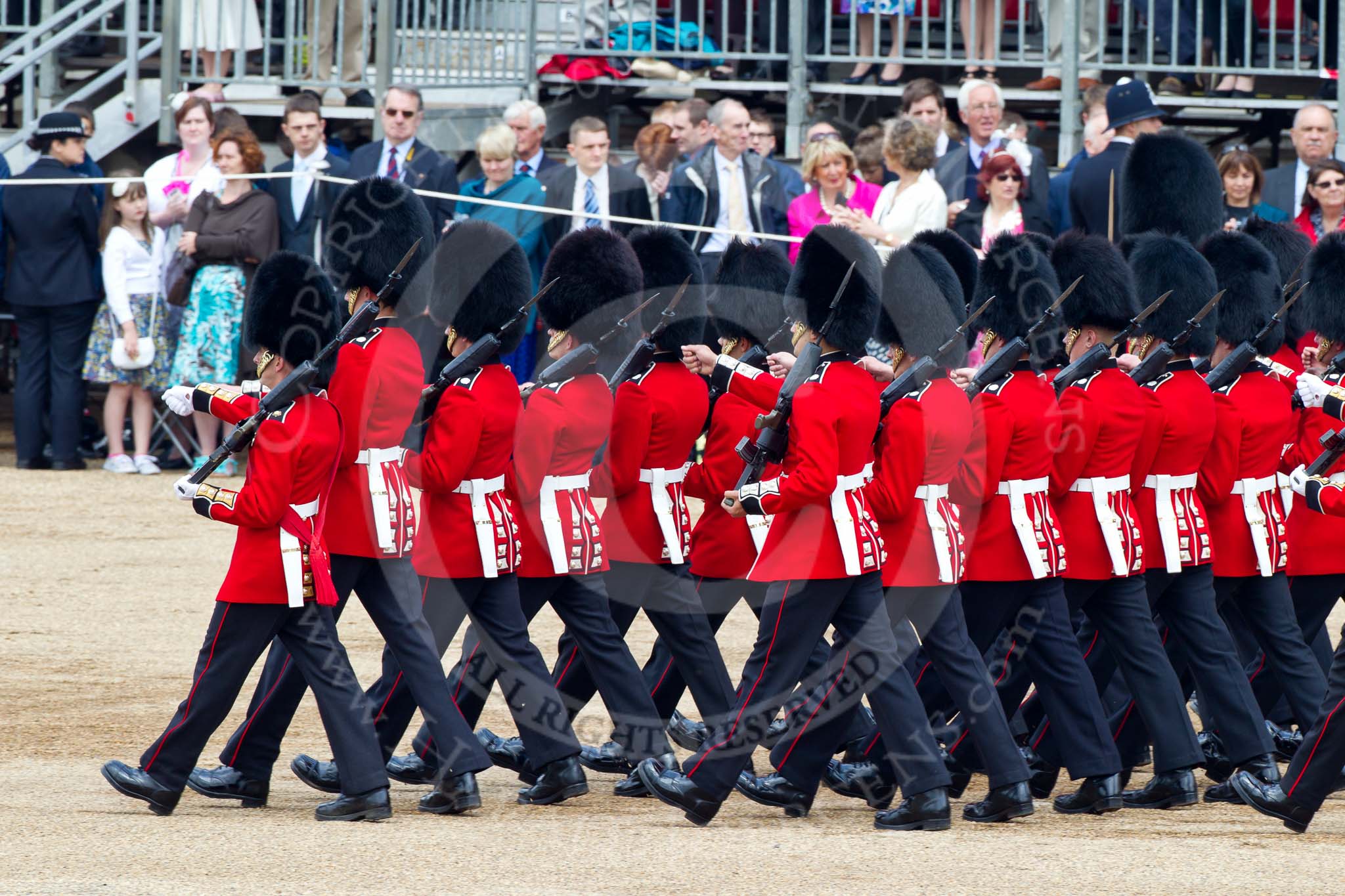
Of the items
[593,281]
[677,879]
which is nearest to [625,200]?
[593,281]

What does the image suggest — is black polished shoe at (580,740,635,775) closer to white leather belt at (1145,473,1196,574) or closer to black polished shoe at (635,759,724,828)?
black polished shoe at (635,759,724,828)

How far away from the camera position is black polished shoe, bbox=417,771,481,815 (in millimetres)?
4656

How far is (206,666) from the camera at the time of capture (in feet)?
14.8

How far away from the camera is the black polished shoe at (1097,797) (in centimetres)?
484

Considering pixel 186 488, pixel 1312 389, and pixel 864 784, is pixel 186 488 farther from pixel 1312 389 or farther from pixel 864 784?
pixel 1312 389

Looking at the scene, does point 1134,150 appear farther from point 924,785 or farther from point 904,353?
point 924,785

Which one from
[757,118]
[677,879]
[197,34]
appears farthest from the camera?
[197,34]

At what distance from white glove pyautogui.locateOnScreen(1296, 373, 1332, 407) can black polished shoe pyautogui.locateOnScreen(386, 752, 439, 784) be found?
2244 mm

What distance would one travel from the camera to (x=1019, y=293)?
507 centimetres

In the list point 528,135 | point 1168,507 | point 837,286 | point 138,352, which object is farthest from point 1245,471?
point 138,352

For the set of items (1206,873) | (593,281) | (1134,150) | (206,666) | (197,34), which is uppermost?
(197,34)

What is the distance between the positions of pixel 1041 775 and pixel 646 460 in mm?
1211

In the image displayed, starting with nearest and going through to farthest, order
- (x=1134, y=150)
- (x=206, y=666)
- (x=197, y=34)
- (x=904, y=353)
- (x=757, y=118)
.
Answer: (x=206, y=666)
(x=904, y=353)
(x=1134, y=150)
(x=757, y=118)
(x=197, y=34)

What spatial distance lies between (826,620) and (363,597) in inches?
40.4
